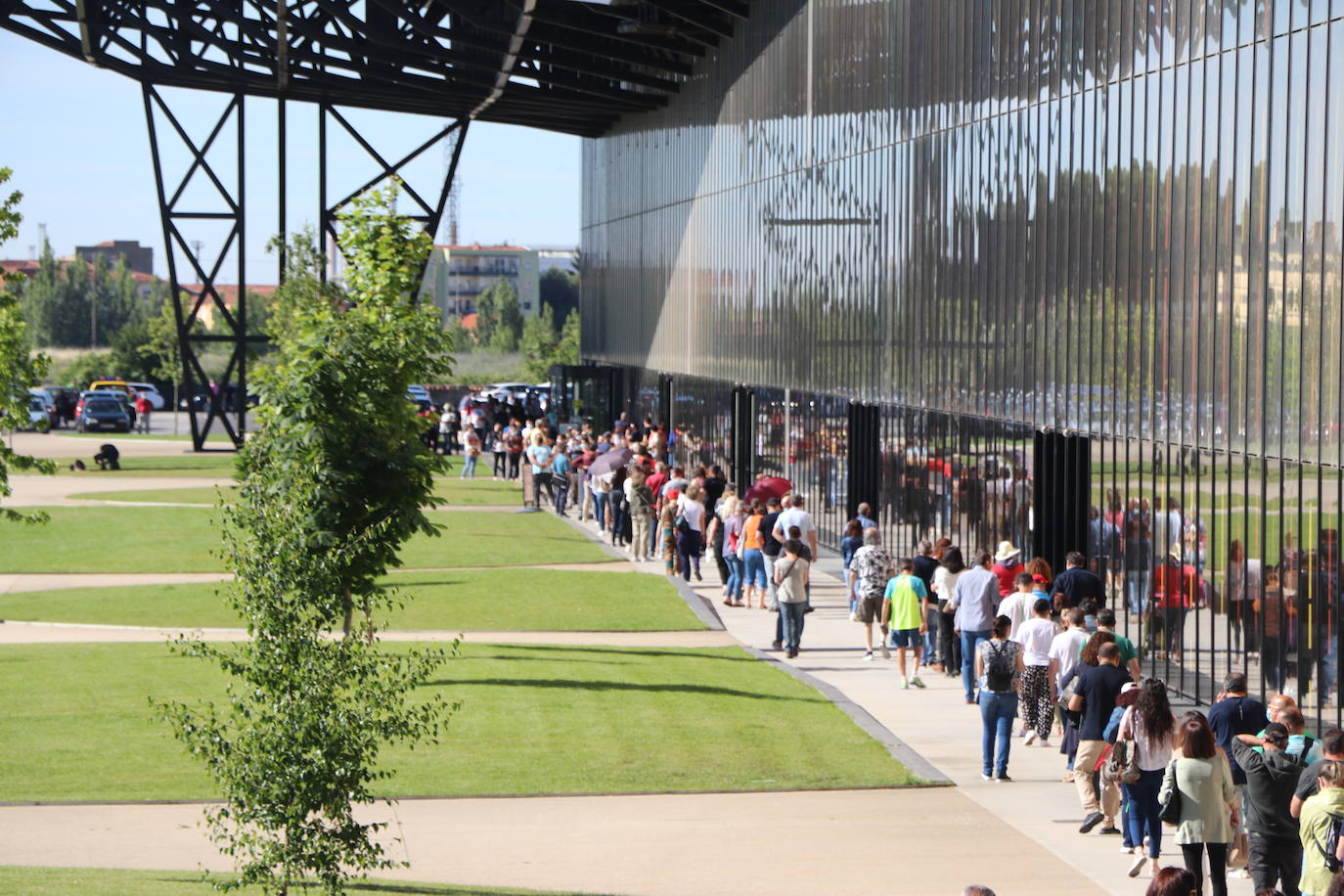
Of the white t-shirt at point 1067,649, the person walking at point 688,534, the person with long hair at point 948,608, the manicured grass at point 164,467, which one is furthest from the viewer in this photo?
the manicured grass at point 164,467

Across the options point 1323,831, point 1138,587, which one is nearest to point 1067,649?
point 1138,587

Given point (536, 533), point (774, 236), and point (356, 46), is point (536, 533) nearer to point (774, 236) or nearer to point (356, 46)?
point (774, 236)

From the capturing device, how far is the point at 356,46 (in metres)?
44.0

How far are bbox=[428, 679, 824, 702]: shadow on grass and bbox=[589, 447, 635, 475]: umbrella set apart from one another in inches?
546

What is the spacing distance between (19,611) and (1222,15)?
16248 mm

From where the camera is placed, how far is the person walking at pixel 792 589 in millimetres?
20094

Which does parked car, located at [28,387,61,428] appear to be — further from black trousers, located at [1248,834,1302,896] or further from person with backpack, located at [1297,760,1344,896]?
person with backpack, located at [1297,760,1344,896]

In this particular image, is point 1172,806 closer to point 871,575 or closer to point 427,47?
point 871,575

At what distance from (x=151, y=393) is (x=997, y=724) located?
273ft

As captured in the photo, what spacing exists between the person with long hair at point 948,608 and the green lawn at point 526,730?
1815 millimetres

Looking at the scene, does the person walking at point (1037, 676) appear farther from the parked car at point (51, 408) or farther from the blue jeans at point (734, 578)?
the parked car at point (51, 408)

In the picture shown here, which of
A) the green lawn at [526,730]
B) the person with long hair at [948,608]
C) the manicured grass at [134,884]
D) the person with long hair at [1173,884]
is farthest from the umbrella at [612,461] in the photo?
the person with long hair at [1173,884]

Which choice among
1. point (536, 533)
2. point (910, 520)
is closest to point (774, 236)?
point (536, 533)

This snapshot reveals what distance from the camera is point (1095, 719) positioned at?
41.4 feet
